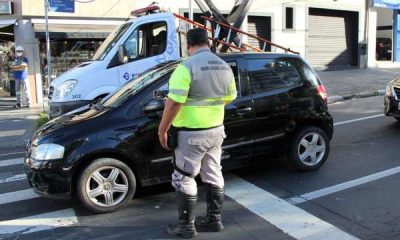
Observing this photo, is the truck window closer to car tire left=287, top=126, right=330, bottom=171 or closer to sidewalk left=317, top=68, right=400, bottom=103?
car tire left=287, top=126, right=330, bottom=171

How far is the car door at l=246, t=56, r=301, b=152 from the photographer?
6.16m

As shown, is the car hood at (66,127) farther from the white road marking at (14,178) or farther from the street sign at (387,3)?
the street sign at (387,3)

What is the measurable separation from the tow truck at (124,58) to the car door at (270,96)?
141 inches

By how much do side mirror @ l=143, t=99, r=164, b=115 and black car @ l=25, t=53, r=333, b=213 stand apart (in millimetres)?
11

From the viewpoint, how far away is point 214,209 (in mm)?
4672

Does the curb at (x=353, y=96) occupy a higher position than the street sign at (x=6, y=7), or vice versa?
the street sign at (x=6, y=7)

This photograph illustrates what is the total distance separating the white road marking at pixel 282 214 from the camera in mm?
4600

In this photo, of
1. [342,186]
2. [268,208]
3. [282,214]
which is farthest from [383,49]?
[282,214]

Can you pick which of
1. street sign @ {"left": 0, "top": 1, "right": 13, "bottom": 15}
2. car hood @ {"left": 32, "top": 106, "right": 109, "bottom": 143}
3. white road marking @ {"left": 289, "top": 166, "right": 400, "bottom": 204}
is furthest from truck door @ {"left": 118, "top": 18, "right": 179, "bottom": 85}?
street sign @ {"left": 0, "top": 1, "right": 13, "bottom": 15}

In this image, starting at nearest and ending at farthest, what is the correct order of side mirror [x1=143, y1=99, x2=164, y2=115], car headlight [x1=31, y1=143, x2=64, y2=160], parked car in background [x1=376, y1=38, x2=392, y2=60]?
car headlight [x1=31, y1=143, x2=64, y2=160]
side mirror [x1=143, y1=99, x2=164, y2=115]
parked car in background [x1=376, y1=38, x2=392, y2=60]

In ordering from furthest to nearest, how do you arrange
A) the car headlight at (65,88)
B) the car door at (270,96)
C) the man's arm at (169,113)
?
the car headlight at (65,88) → the car door at (270,96) → the man's arm at (169,113)

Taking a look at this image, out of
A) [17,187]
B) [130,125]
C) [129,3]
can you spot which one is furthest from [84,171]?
[129,3]

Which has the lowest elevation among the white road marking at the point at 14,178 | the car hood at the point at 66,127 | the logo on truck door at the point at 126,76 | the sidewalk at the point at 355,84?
the white road marking at the point at 14,178

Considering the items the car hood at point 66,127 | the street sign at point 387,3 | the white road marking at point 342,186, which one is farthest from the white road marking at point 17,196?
the street sign at point 387,3
